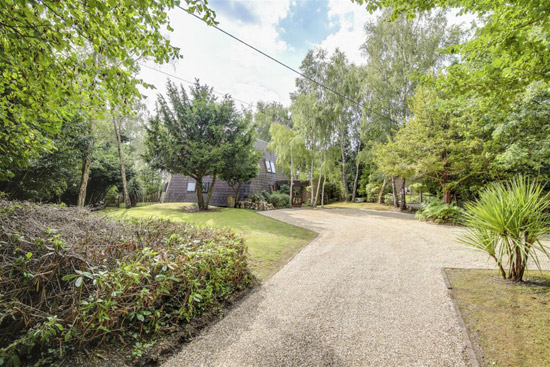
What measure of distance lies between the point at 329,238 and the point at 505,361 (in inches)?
216

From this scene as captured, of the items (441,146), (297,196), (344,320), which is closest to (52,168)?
(344,320)

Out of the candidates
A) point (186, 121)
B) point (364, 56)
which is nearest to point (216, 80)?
point (186, 121)

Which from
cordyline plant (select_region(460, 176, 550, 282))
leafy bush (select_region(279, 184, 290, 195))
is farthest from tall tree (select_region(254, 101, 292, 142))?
cordyline plant (select_region(460, 176, 550, 282))

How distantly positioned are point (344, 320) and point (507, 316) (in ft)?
6.34

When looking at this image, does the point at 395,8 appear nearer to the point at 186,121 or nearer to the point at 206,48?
the point at 206,48

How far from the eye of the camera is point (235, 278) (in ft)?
12.1

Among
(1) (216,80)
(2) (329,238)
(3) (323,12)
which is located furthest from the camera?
(1) (216,80)

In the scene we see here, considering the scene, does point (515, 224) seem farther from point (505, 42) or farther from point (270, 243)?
point (270, 243)

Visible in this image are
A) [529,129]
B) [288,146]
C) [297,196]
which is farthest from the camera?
[297,196]

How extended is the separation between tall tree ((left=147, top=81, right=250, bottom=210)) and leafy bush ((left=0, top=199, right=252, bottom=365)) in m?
9.26

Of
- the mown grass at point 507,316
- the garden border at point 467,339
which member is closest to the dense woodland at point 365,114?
the mown grass at point 507,316

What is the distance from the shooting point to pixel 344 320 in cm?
286

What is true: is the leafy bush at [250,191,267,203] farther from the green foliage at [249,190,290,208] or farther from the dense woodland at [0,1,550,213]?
the dense woodland at [0,1,550,213]

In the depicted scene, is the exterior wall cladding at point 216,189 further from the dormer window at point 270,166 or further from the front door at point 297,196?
the front door at point 297,196
